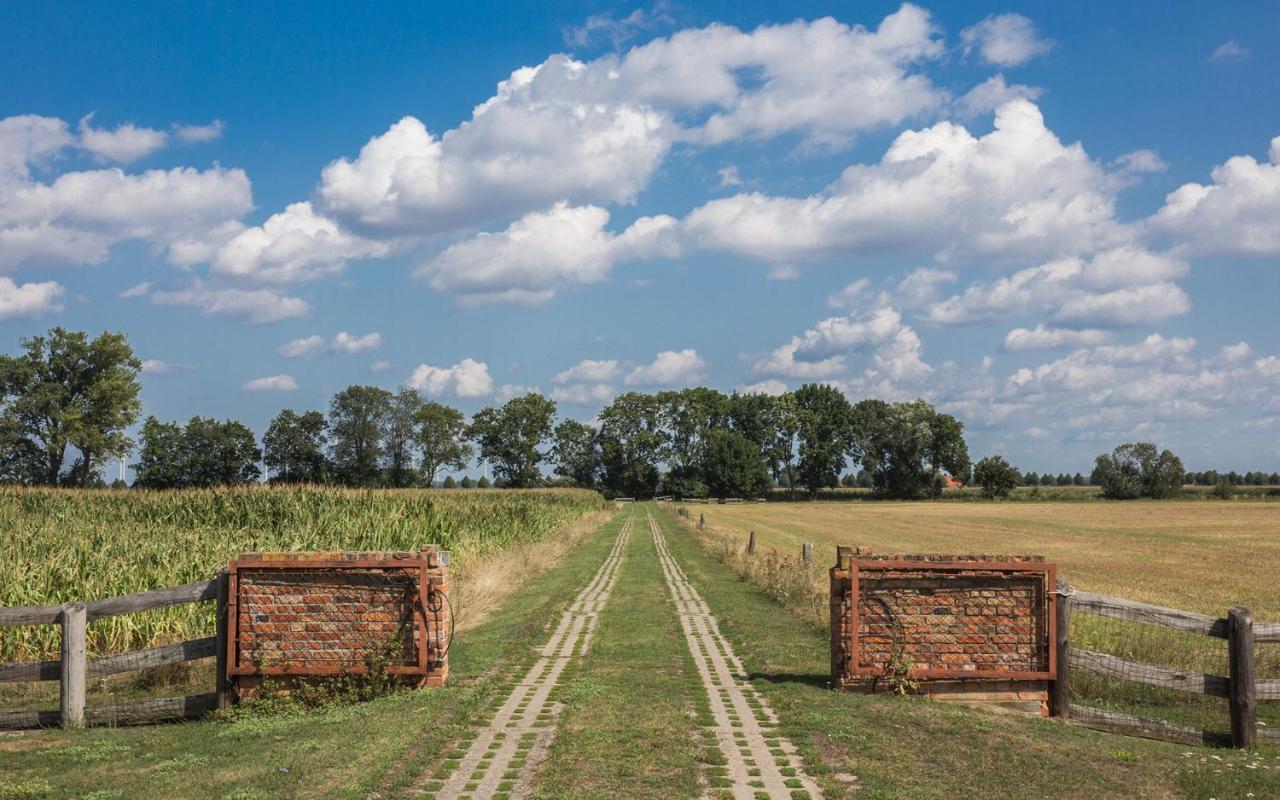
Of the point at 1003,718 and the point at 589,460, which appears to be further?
the point at 589,460

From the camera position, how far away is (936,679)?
34.0 ft

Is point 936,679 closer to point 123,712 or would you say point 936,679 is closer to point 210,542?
point 123,712

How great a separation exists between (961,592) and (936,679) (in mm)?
948

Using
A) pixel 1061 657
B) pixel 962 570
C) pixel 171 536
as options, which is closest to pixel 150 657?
pixel 171 536

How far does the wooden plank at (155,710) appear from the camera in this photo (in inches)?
392

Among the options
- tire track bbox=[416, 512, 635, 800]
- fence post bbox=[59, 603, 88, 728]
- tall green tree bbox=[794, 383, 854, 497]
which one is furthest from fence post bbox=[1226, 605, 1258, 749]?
tall green tree bbox=[794, 383, 854, 497]

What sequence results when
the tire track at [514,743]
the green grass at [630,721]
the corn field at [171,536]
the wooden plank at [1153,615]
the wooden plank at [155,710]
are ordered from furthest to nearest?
the corn field at [171,536] < the wooden plank at [155,710] < the wooden plank at [1153,615] < the green grass at [630,721] < the tire track at [514,743]

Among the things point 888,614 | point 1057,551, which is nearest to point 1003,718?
point 888,614

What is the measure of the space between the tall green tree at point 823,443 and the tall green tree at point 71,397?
92007mm

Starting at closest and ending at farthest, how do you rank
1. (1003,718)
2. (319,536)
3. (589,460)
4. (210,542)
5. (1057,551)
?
(1003,718) < (210,542) < (319,536) < (1057,551) < (589,460)

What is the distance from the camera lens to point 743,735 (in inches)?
345

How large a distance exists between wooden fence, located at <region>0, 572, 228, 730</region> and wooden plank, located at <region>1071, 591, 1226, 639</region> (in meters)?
9.05

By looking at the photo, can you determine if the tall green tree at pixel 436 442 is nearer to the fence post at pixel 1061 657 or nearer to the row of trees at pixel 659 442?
the row of trees at pixel 659 442

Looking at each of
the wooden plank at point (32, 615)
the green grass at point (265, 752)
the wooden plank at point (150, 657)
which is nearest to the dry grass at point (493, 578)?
the wooden plank at point (150, 657)
